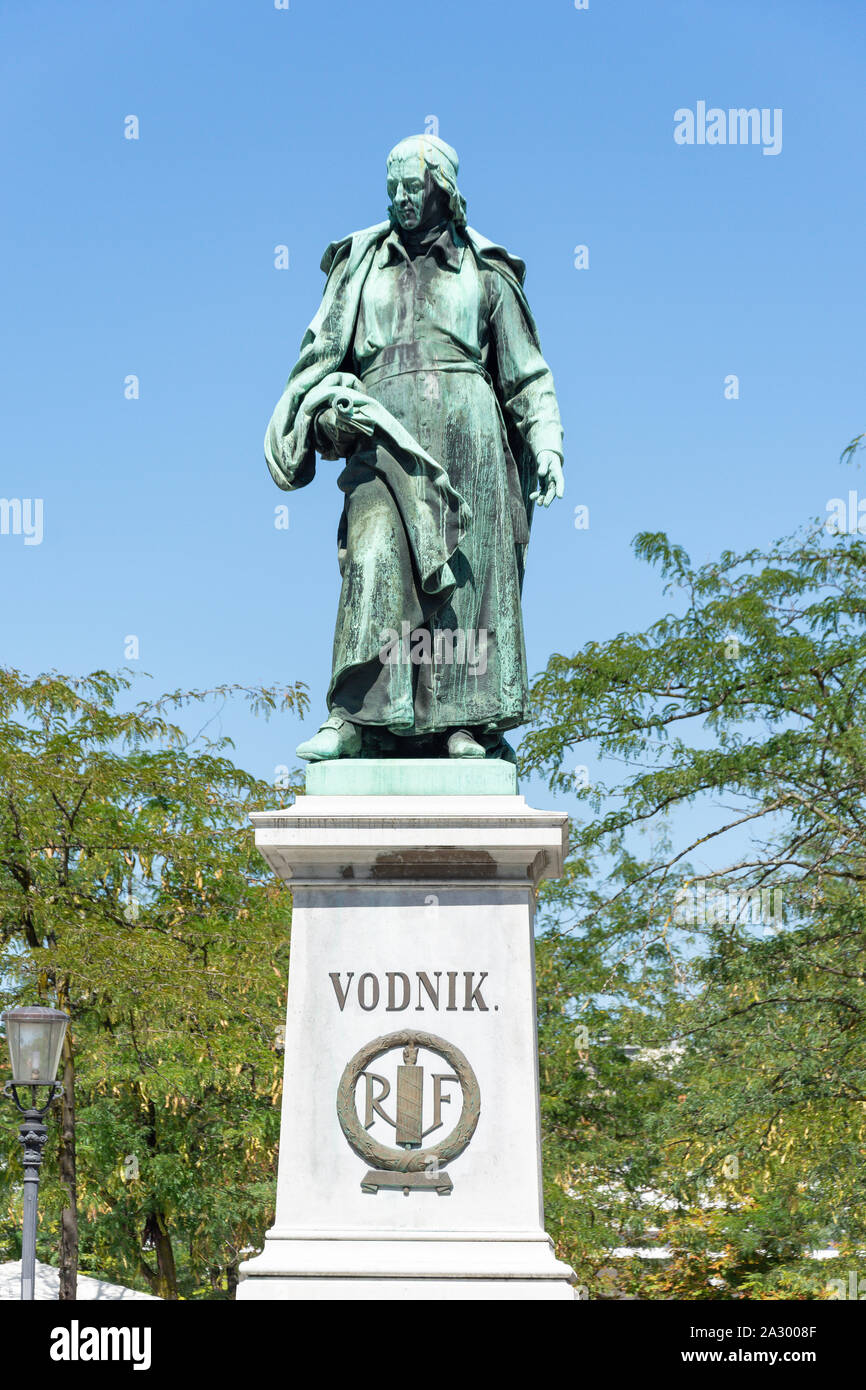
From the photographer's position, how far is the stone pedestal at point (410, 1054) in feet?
23.1

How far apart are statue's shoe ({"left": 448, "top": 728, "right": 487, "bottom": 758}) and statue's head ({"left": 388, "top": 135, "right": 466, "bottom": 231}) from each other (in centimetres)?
250

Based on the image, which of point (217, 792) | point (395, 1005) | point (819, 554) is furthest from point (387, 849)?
point (217, 792)

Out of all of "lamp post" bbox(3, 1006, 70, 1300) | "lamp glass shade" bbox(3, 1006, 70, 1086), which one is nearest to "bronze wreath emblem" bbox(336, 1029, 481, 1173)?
"lamp post" bbox(3, 1006, 70, 1300)

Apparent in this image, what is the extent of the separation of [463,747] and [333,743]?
59 cm

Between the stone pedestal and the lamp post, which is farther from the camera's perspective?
the lamp post

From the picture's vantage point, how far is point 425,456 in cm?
823

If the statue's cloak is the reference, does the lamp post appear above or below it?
below

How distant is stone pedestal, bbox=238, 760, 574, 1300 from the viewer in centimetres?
705

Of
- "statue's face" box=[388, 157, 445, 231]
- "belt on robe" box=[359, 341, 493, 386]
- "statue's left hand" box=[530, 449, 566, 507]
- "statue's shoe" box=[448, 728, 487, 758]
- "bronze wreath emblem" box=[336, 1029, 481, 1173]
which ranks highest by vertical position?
"statue's face" box=[388, 157, 445, 231]

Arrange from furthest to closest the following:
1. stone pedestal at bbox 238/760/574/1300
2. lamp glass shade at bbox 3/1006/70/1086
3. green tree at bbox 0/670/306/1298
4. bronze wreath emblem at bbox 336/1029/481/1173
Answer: green tree at bbox 0/670/306/1298
lamp glass shade at bbox 3/1006/70/1086
bronze wreath emblem at bbox 336/1029/481/1173
stone pedestal at bbox 238/760/574/1300

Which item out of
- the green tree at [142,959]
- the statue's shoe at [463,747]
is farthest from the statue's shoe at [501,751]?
the green tree at [142,959]

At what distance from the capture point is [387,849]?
7531 millimetres

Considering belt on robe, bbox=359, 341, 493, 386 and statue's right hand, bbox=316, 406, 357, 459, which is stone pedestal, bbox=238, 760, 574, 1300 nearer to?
statue's right hand, bbox=316, 406, 357, 459

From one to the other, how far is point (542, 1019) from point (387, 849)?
47.4ft
